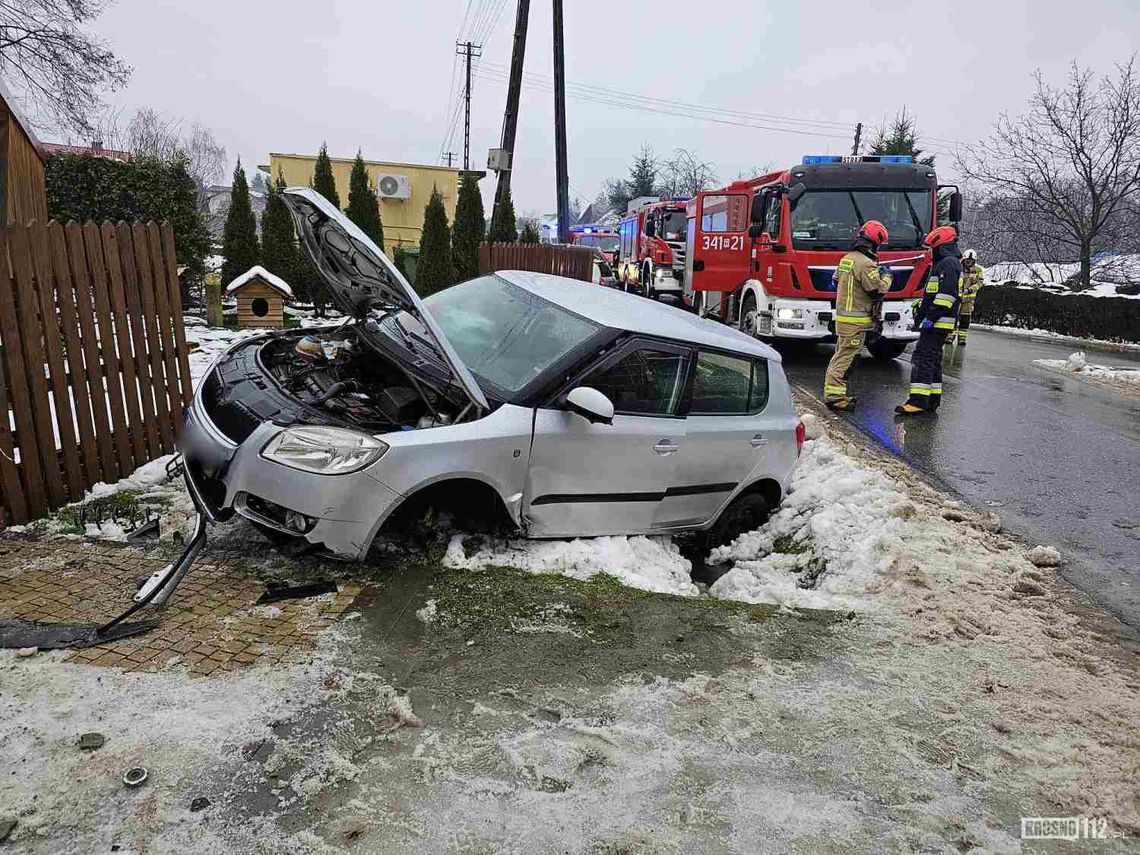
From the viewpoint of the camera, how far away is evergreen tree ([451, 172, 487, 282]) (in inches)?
720

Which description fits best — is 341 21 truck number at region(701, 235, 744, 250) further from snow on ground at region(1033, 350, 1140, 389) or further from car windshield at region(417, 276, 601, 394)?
car windshield at region(417, 276, 601, 394)

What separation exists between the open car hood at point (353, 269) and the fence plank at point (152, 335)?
4.35 ft

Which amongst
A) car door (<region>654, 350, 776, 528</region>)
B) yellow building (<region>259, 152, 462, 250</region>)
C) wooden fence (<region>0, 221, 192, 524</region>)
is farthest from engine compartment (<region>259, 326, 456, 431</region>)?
yellow building (<region>259, 152, 462, 250</region>)

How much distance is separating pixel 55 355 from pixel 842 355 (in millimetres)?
7836

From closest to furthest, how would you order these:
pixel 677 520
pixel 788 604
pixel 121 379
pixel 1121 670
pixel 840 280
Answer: pixel 1121 670 → pixel 788 604 → pixel 677 520 → pixel 121 379 → pixel 840 280

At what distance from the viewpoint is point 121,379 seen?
5.02 meters

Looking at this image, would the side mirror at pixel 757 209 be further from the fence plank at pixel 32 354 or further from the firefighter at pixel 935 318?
the fence plank at pixel 32 354

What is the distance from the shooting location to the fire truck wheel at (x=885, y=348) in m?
12.7

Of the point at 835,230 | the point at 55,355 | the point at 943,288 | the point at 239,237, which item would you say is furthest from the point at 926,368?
the point at 239,237

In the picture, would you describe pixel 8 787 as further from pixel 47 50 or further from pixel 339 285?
pixel 47 50

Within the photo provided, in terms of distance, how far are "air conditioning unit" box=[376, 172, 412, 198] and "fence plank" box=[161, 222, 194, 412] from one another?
1872 cm

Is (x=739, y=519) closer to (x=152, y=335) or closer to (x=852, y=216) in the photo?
(x=152, y=335)

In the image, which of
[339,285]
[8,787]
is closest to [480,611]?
[8,787]

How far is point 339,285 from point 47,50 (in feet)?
58.0
